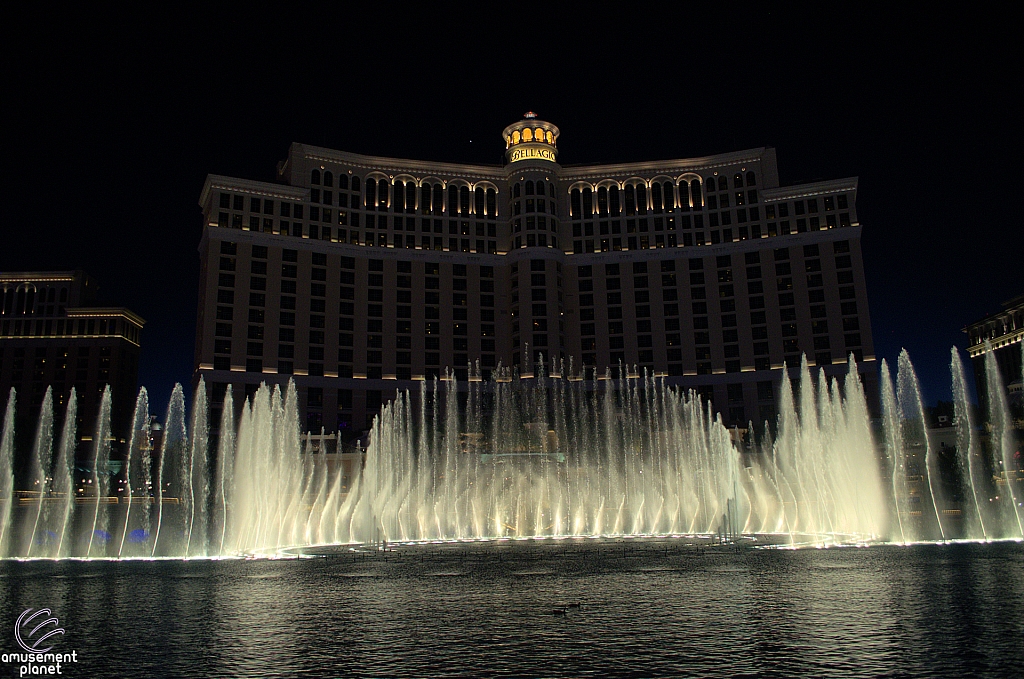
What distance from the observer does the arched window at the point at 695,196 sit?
107250 millimetres

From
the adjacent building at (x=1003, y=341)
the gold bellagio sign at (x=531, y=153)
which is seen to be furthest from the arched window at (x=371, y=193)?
the adjacent building at (x=1003, y=341)

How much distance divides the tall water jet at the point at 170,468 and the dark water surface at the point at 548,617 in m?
13.9

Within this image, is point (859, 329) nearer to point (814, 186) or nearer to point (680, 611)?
point (814, 186)

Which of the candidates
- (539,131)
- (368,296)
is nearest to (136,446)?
(368,296)

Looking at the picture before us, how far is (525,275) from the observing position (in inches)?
4050

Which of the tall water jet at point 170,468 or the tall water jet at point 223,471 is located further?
the tall water jet at point 223,471

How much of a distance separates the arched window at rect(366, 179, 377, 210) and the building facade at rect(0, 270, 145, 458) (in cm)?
5869

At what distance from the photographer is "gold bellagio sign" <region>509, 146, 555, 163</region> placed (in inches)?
4257

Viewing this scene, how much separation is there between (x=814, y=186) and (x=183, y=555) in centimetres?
9084

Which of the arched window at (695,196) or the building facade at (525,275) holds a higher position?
the arched window at (695,196)

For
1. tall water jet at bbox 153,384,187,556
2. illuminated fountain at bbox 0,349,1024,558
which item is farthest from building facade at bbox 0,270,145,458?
illuminated fountain at bbox 0,349,1024,558

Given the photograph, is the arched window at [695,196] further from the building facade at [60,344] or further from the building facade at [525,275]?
the building facade at [60,344]

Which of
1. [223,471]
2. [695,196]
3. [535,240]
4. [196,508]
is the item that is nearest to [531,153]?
[535,240]

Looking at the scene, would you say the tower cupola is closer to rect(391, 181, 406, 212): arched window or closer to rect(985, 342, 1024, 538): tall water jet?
rect(391, 181, 406, 212): arched window
